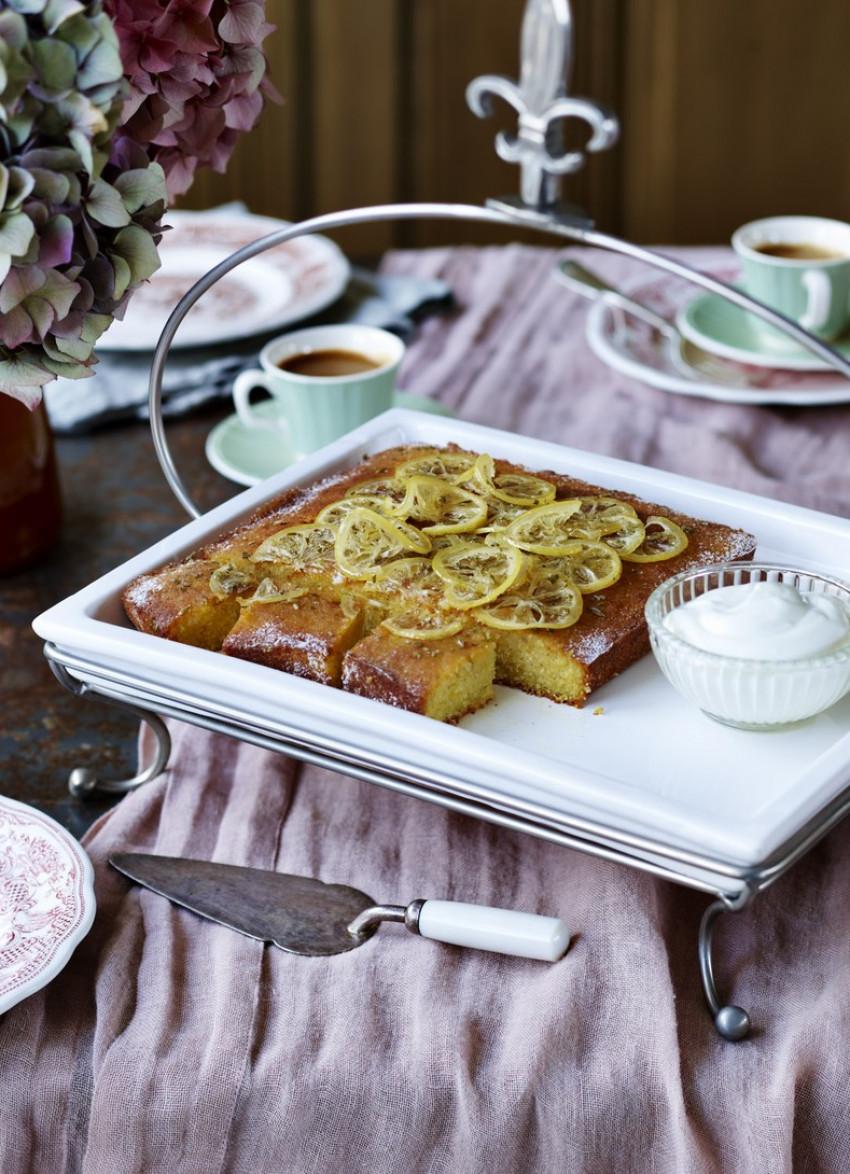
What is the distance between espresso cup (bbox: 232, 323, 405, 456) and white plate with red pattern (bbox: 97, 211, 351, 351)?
23 cm

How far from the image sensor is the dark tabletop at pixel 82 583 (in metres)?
1.25

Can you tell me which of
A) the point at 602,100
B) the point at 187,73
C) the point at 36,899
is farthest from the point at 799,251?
the point at 602,100

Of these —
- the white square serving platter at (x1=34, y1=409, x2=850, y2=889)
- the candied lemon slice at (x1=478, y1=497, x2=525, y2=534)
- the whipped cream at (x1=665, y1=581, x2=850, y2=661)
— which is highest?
the whipped cream at (x1=665, y1=581, x2=850, y2=661)

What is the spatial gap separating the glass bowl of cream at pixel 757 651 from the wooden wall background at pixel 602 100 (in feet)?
9.59

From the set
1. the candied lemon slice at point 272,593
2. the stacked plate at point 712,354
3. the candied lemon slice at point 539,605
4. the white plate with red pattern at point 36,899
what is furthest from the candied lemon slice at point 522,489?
the stacked plate at point 712,354

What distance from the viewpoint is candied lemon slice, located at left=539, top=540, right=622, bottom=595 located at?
1153 mm

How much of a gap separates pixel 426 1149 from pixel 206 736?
18.8 inches

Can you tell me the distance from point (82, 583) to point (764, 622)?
769 mm

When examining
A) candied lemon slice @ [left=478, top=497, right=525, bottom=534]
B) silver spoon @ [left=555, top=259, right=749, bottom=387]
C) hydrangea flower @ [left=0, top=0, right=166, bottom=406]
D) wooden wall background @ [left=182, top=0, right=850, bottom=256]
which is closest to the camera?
hydrangea flower @ [left=0, top=0, right=166, bottom=406]

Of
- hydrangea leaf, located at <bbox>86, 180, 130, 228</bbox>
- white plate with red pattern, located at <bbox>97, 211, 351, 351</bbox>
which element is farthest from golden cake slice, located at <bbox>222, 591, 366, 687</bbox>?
white plate with red pattern, located at <bbox>97, 211, 351, 351</bbox>

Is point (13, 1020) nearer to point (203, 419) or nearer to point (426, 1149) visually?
point (426, 1149)

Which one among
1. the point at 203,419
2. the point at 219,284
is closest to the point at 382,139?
the point at 219,284

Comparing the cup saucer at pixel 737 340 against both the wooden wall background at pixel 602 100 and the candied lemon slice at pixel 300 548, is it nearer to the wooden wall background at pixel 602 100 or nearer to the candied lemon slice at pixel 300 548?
the candied lemon slice at pixel 300 548

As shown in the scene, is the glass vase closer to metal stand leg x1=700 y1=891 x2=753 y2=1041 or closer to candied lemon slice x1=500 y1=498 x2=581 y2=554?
candied lemon slice x1=500 y1=498 x2=581 y2=554
